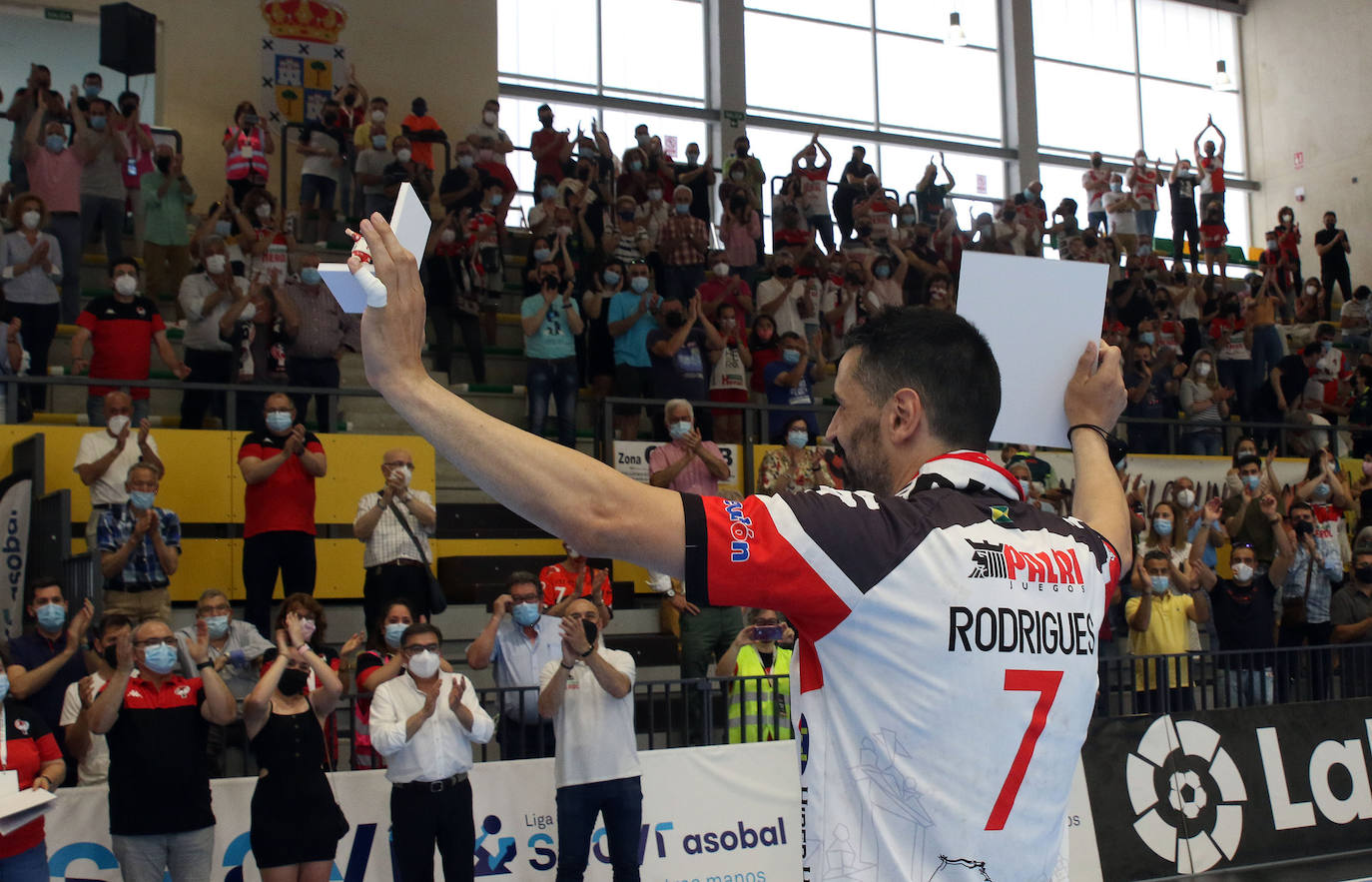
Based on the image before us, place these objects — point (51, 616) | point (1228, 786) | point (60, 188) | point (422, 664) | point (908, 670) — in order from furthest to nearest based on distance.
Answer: point (60, 188) → point (1228, 786) → point (51, 616) → point (422, 664) → point (908, 670)

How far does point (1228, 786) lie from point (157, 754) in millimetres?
8110

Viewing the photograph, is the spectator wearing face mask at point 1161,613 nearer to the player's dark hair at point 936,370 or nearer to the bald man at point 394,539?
the bald man at point 394,539

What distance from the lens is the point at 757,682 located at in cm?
983

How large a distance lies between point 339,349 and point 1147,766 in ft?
26.7

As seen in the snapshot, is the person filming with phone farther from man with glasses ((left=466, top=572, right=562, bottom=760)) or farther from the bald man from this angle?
the bald man

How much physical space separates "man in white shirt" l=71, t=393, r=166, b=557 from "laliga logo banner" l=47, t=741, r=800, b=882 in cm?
294

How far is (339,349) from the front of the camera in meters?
12.7

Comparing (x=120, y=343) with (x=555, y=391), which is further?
(x=555, y=391)

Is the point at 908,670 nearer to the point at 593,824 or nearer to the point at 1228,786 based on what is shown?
the point at 593,824

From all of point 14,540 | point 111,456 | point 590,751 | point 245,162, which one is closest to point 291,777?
point 590,751

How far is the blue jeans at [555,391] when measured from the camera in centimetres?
1310

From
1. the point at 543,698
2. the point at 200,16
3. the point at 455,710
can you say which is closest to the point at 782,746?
the point at 543,698

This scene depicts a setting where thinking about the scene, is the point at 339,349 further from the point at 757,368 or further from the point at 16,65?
the point at 16,65

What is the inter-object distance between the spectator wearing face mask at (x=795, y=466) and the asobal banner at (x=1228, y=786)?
3634mm
